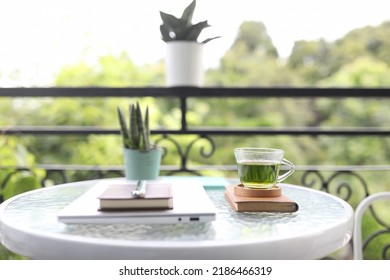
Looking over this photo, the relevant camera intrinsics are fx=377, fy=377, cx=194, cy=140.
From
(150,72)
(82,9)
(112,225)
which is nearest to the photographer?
(112,225)

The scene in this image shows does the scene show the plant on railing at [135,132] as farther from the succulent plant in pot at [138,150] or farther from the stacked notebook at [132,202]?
the stacked notebook at [132,202]

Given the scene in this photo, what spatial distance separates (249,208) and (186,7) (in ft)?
2.36

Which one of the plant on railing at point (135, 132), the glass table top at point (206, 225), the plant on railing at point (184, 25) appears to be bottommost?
the glass table top at point (206, 225)

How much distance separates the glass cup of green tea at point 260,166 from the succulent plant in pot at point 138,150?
0.26 m

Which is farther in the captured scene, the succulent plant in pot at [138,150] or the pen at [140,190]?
the succulent plant in pot at [138,150]

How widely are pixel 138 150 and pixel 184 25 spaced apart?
17.6 inches

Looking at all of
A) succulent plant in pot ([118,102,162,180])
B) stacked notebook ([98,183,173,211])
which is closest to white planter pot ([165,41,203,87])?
succulent plant in pot ([118,102,162,180])

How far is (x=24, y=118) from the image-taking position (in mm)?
2588

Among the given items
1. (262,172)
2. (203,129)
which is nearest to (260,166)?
(262,172)

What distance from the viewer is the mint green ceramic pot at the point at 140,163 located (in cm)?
82

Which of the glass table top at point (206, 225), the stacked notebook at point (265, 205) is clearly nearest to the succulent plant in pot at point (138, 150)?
the glass table top at point (206, 225)

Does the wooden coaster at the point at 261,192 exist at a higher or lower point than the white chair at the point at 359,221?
higher
